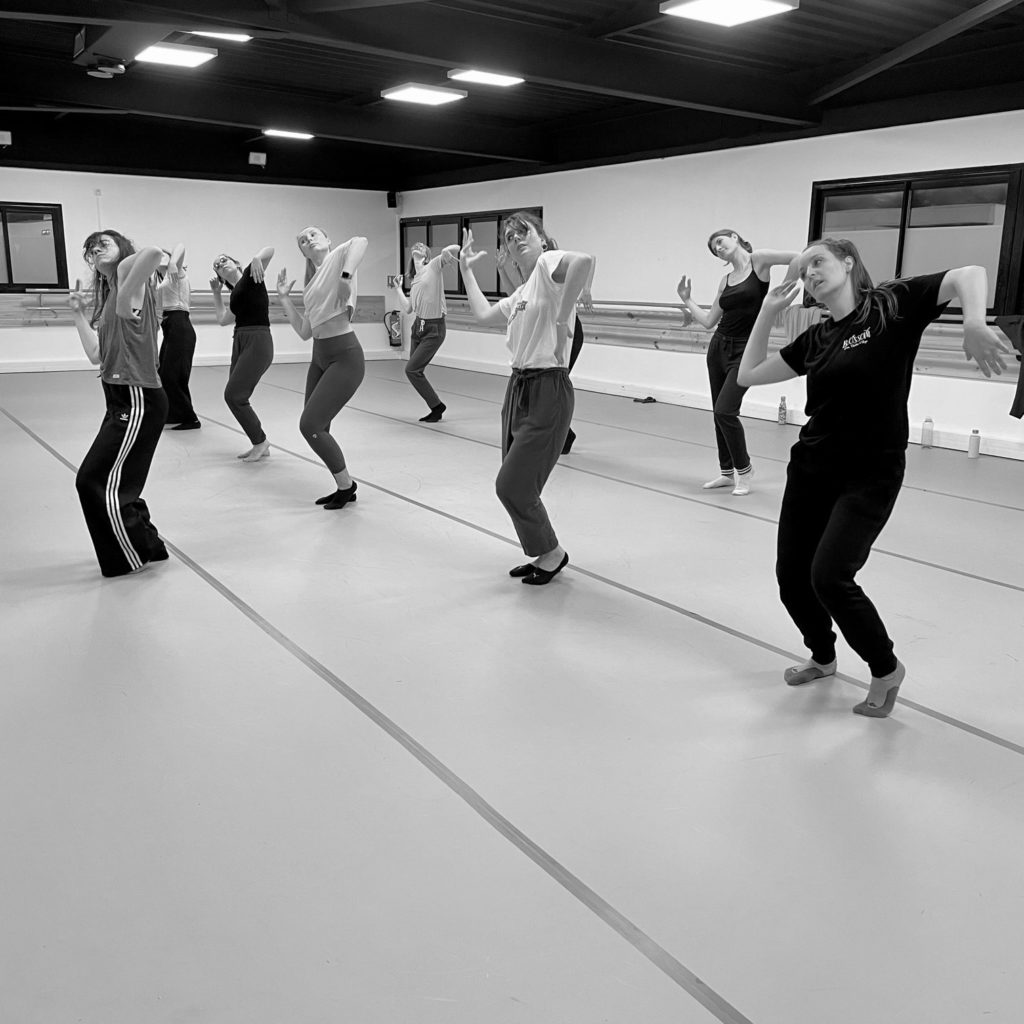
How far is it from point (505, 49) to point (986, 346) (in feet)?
18.2

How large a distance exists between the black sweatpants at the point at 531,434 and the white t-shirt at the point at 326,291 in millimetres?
1726

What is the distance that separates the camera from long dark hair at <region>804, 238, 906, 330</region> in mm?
2615

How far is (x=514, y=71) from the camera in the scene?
698 centimetres

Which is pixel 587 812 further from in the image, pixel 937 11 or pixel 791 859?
pixel 937 11

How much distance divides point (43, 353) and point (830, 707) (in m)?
12.7

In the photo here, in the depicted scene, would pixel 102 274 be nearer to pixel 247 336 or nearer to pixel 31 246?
pixel 247 336

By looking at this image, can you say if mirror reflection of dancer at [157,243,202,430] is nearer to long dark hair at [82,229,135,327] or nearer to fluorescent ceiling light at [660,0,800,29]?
long dark hair at [82,229,135,327]

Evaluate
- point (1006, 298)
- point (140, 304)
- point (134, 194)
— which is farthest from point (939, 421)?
point (134, 194)

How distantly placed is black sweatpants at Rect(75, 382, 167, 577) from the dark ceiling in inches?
108

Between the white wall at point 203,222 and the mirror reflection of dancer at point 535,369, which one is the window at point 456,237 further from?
the mirror reflection of dancer at point 535,369

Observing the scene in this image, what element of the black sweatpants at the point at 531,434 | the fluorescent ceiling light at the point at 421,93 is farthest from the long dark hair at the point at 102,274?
the fluorescent ceiling light at the point at 421,93

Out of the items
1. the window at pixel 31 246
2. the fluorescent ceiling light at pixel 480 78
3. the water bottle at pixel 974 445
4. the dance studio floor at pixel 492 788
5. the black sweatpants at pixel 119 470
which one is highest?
the fluorescent ceiling light at pixel 480 78

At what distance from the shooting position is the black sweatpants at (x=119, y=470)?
4191 mm

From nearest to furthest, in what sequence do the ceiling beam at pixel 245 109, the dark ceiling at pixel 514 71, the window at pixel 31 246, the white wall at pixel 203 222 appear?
the dark ceiling at pixel 514 71
the ceiling beam at pixel 245 109
the window at pixel 31 246
the white wall at pixel 203 222
